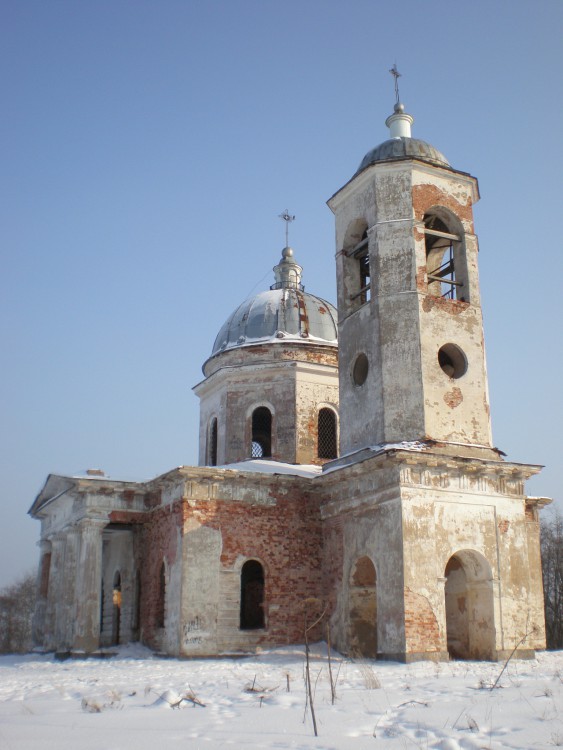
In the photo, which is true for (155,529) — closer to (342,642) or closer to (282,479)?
(282,479)

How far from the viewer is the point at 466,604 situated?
16062 millimetres

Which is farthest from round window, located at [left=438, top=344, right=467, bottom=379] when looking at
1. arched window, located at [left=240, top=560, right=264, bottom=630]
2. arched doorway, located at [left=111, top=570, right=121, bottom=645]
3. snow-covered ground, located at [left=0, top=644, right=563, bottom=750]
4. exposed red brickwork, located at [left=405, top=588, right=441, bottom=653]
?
arched doorway, located at [left=111, top=570, right=121, bottom=645]

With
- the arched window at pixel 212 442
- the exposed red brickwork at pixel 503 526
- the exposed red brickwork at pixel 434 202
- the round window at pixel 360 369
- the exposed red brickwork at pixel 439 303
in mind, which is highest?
the exposed red brickwork at pixel 434 202

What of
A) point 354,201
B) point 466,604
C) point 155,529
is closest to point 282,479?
point 155,529

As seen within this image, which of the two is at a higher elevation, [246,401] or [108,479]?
[246,401]

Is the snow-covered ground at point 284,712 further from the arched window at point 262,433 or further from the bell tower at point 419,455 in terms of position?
the arched window at point 262,433

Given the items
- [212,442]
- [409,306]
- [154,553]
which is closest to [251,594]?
[154,553]

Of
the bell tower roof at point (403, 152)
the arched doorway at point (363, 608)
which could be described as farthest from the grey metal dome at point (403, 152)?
the arched doorway at point (363, 608)

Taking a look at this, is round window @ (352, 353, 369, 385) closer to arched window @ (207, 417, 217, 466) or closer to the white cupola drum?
the white cupola drum

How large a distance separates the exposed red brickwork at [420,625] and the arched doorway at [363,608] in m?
1.97

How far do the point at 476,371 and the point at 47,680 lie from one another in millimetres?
10342

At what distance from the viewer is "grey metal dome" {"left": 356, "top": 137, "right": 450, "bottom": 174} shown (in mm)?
18172

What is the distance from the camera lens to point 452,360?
681 inches

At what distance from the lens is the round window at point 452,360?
17000 mm
